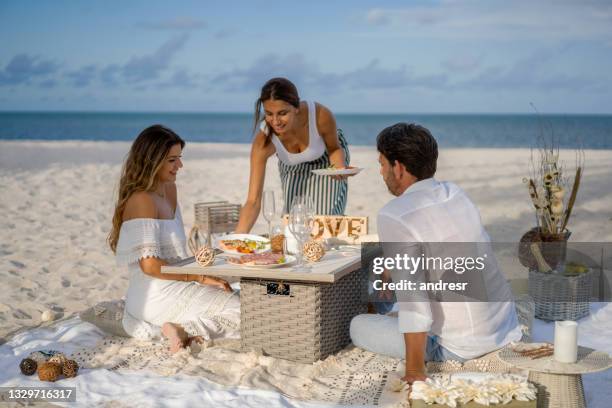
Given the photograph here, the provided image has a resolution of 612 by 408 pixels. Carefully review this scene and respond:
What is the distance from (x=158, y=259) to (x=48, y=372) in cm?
84

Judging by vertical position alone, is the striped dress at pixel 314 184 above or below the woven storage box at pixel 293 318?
above

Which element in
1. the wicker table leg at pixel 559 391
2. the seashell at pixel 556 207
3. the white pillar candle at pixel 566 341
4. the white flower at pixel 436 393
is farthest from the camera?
the seashell at pixel 556 207

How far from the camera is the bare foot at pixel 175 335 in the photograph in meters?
4.02

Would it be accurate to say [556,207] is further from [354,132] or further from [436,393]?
[354,132]

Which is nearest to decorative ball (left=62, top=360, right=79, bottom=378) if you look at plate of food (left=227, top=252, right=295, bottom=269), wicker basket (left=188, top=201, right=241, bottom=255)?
plate of food (left=227, top=252, right=295, bottom=269)

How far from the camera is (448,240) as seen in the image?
3.14 metres

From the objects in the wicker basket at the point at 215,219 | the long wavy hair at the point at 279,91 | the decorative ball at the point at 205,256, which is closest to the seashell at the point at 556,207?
the long wavy hair at the point at 279,91

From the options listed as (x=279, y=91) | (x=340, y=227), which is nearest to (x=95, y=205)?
(x=279, y=91)

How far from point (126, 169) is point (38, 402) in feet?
4.37

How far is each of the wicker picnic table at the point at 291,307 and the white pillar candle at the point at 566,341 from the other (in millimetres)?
1123

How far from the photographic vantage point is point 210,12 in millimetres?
53188

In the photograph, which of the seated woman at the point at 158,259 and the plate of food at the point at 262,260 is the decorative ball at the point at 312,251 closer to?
the plate of food at the point at 262,260

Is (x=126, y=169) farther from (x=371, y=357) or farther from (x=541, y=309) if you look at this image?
(x=541, y=309)

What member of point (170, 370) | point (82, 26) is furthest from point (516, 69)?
point (170, 370)
